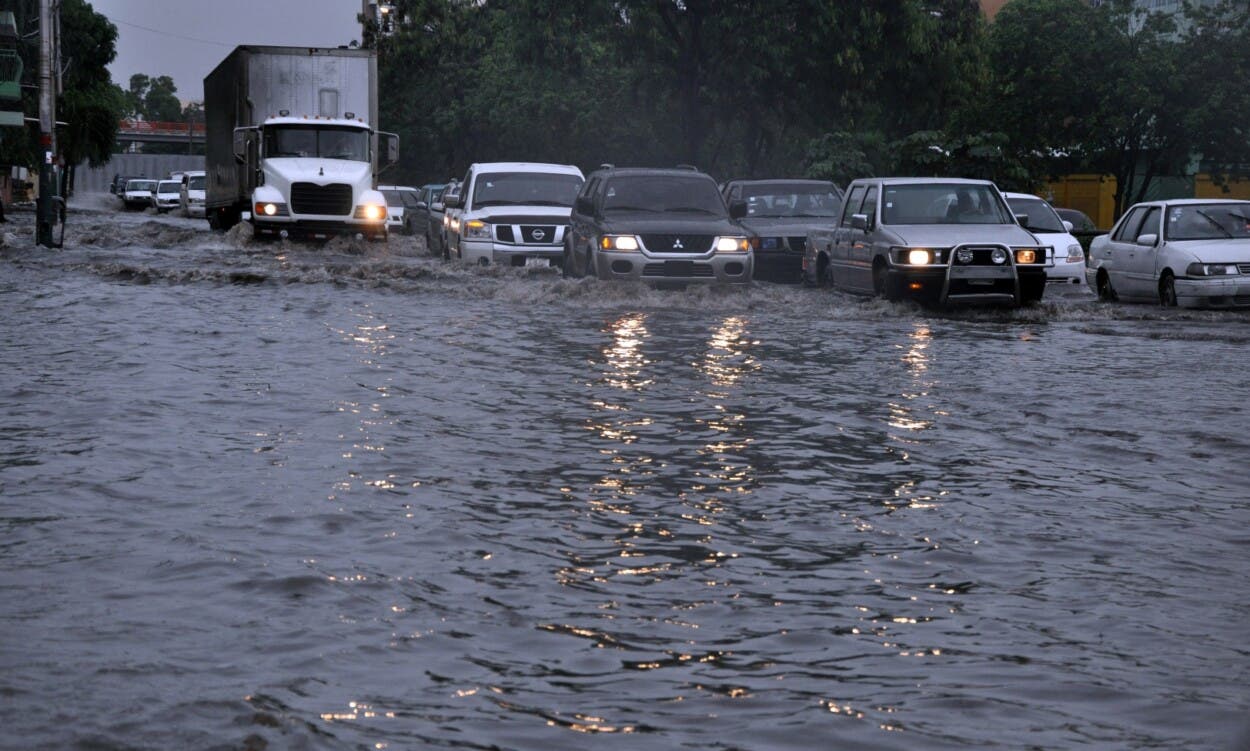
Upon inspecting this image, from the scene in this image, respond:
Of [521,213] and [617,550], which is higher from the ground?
[521,213]

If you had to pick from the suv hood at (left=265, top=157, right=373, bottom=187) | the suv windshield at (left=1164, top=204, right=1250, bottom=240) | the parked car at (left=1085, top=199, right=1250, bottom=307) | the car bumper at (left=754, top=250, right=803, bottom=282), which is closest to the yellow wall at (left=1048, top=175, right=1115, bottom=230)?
the suv hood at (left=265, top=157, right=373, bottom=187)

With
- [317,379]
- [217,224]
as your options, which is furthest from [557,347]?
[217,224]

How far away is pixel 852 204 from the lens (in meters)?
22.0

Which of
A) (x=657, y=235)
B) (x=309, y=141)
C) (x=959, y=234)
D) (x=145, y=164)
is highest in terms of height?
(x=145, y=164)

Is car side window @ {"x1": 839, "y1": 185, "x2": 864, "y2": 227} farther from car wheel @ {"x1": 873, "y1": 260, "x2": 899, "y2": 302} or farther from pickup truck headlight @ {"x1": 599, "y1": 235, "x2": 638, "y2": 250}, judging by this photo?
pickup truck headlight @ {"x1": 599, "y1": 235, "x2": 638, "y2": 250}

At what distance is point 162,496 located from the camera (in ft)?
27.3

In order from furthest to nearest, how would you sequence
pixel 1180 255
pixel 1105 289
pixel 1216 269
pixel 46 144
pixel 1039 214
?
pixel 46 144
pixel 1039 214
pixel 1105 289
pixel 1180 255
pixel 1216 269

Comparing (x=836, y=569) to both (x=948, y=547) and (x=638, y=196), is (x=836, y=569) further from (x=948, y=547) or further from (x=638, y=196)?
(x=638, y=196)

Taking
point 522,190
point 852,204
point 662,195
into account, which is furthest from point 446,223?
point 852,204

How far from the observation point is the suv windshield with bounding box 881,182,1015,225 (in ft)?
68.1

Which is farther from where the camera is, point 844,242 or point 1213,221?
point 1213,221

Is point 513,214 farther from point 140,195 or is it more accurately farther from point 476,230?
point 140,195

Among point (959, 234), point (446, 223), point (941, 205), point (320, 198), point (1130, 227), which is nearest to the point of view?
point (959, 234)

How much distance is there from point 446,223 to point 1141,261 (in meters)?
11.6
